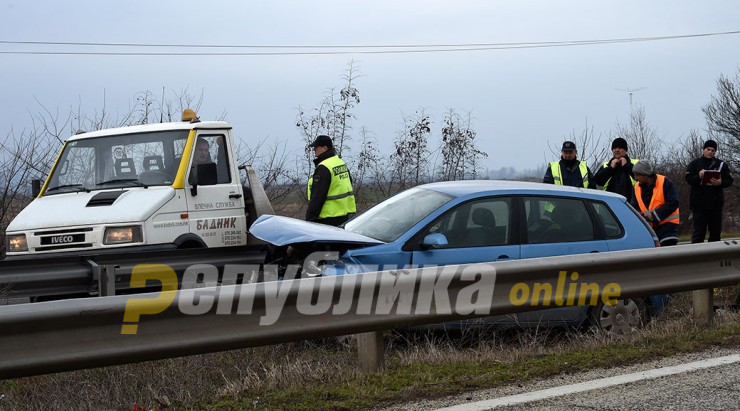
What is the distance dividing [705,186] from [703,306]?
6.11m

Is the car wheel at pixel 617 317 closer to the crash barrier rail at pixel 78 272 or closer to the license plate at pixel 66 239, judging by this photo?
the crash barrier rail at pixel 78 272

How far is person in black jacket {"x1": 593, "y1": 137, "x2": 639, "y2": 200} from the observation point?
11.3 metres

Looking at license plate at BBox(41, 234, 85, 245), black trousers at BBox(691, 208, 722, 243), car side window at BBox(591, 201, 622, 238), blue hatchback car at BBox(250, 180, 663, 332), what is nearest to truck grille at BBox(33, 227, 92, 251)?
license plate at BBox(41, 234, 85, 245)

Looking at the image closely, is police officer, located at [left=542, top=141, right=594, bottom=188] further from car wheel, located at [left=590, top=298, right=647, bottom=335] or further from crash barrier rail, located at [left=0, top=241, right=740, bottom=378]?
crash barrier rail, located at [left=0, top=241, right=740, bottom=378]

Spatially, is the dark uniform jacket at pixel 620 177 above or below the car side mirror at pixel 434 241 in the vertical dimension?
above

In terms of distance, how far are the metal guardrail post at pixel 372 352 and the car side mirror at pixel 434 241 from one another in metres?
1.75

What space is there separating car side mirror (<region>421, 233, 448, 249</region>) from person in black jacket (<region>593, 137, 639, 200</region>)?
462cm

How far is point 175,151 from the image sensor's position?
10312 mm

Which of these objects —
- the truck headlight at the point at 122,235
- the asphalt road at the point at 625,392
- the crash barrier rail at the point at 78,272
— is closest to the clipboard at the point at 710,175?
the crash barrier rail at the point at 78,272

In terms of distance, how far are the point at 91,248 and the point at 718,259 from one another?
19.2 ft

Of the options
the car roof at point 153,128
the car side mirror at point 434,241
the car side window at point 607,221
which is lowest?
the car side mirror at point 434,241

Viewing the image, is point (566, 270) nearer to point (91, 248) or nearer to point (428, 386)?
point (428, 386)

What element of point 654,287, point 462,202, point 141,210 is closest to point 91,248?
point 141,210

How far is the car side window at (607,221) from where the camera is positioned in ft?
26.8
